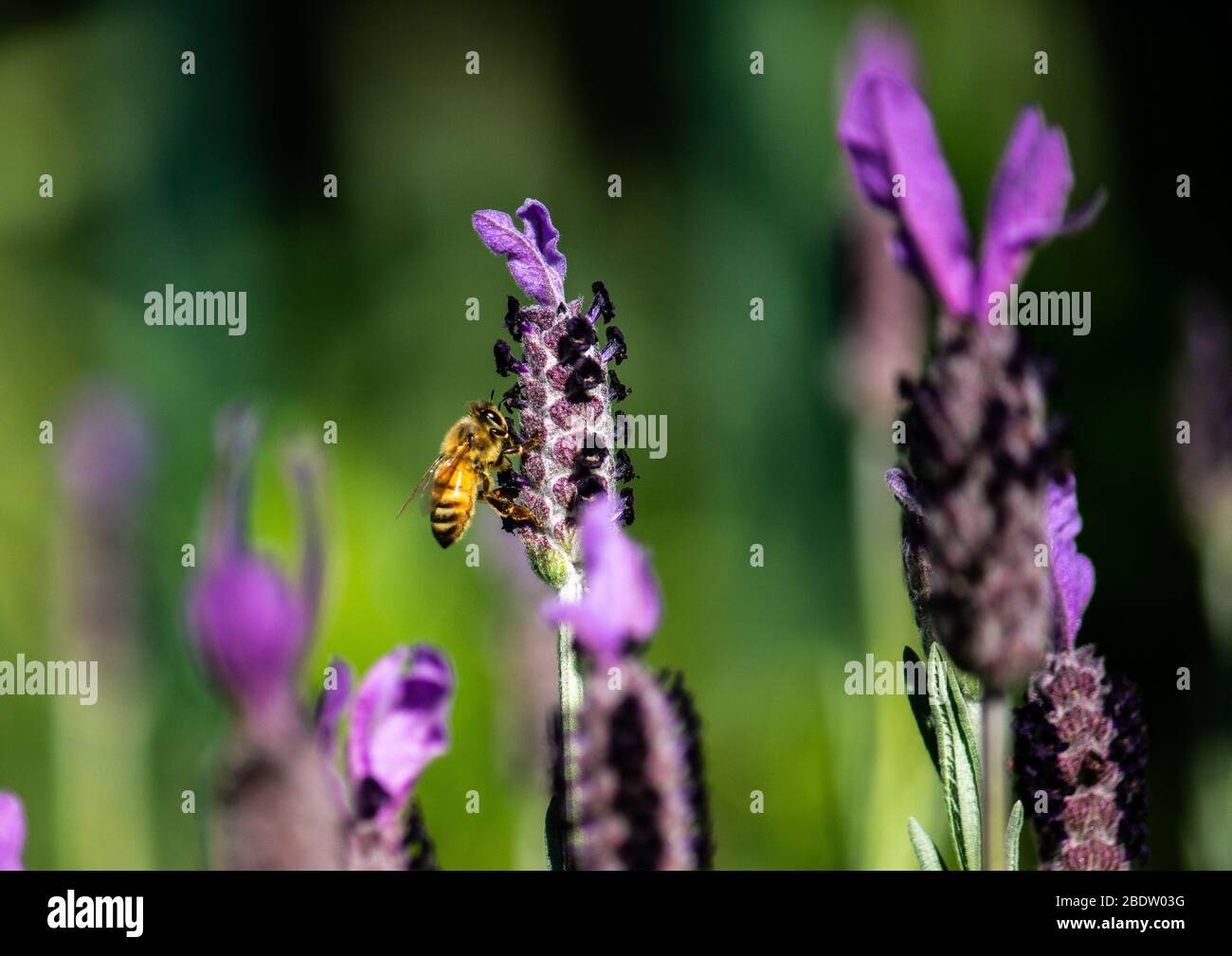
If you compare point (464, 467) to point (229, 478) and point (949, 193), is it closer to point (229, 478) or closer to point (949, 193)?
point (949, 193)

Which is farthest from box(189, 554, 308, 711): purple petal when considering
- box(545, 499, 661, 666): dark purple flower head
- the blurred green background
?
the blurred green background

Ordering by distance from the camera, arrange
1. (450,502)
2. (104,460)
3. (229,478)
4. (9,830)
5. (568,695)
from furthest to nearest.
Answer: (104,460) < (450,502) < (568,695) < (9,830) < (229,478)

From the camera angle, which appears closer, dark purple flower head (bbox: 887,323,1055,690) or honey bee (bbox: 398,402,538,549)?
dark purple flower head (bbox: 887,323,1055,690)

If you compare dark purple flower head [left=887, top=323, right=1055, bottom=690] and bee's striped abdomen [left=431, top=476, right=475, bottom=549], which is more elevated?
bee's striped abdomen [left=431, top=476, right=475, bottom=549]

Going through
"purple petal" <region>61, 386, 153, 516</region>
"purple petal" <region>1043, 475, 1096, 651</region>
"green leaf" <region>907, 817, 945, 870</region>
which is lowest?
"green leaf" <region>907, 817, 945, 870</region>

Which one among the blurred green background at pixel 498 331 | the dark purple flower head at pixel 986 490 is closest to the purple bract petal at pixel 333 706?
the dark purple flower head at pixel 986 490

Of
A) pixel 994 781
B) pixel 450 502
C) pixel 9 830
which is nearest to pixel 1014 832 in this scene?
pixel 994 781

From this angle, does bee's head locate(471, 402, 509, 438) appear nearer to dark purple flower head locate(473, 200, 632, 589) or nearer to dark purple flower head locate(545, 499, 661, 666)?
dark purple flower head locate(473, 200, 632, 589)

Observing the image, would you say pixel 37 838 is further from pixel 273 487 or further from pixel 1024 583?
pixel 1024 583
